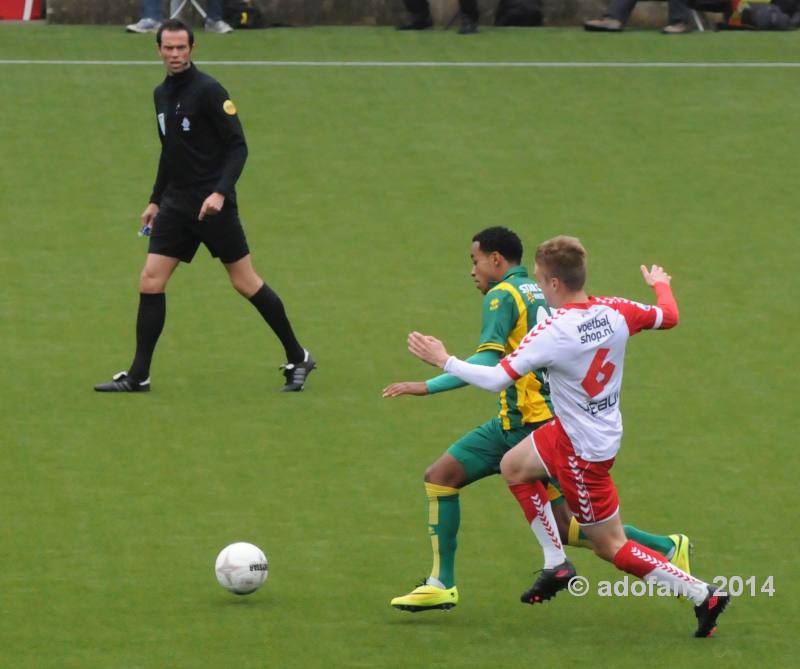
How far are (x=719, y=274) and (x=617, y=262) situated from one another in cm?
85

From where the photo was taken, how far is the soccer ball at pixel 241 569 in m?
7.96

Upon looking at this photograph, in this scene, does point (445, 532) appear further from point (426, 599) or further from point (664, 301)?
point (664, 301)

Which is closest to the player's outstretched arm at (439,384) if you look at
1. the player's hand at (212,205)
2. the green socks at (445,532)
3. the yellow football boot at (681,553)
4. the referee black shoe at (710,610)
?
the green socks at (445,532)

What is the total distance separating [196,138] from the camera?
37.6 feet

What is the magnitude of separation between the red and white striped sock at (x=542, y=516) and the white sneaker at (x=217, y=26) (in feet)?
49.1

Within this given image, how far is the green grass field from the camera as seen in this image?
7910mm

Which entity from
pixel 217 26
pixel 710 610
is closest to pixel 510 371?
pixel 710 610

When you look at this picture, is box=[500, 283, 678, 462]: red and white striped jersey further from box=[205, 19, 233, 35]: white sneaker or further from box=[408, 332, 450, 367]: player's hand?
box=[205, 19, 233, 35]: white sneaker

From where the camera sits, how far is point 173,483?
988cm

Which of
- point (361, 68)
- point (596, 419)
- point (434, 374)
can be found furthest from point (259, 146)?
point (596, 419)

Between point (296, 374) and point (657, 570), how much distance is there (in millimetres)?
4820

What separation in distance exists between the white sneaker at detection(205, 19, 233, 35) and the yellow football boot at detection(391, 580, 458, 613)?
1500 cm

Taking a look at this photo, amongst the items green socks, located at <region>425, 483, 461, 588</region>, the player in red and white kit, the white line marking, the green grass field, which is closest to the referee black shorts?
the green grass field

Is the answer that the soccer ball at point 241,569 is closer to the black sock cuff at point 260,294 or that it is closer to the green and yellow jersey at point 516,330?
the green and yellow jersey at point 516,330
